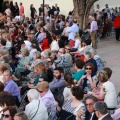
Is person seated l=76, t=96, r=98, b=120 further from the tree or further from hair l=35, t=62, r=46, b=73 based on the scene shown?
the tree

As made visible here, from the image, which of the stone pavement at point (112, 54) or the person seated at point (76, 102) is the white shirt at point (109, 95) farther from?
the stone pavement at point (112, 54)

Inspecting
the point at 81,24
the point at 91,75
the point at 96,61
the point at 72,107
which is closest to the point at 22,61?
the point at 96,61

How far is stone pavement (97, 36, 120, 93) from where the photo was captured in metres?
14.5

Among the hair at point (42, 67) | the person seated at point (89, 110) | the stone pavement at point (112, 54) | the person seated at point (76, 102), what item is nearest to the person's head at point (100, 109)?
the person seated at point (89, 110)

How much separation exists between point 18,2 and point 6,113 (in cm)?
2757

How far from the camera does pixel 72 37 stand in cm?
1741

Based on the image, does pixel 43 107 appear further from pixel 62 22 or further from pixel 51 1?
pixel 51 1

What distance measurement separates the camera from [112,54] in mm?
19375

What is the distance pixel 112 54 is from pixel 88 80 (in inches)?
392

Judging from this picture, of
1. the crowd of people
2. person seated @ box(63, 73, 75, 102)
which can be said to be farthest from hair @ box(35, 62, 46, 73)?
person seated @ box(63, 73, 75, 102)

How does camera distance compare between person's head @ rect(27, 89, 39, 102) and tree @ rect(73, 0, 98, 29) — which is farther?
tree @ rect(73, 0, 98, 29)

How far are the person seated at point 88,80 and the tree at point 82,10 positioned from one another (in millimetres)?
12534

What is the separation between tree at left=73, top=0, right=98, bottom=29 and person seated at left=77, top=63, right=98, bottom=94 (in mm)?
12534

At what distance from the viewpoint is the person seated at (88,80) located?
9501 mm
